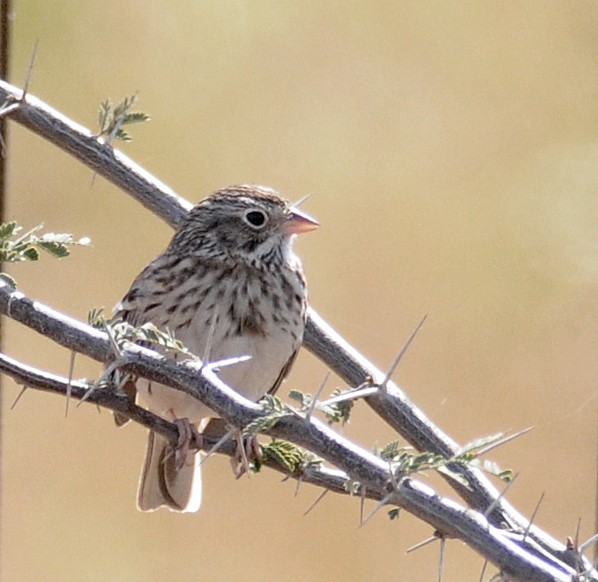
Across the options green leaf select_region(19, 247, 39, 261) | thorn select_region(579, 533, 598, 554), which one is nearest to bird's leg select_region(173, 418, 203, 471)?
green leaf select_region(19, 247, 39, 261)

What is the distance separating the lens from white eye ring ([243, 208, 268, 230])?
3807 mm

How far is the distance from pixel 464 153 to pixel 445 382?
3.88ft

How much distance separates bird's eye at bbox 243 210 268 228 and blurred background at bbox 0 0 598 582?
1375 millimetres

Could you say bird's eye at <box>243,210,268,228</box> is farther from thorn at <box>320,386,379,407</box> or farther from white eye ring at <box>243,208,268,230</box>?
thorn at <box>320,386,379,407</box>

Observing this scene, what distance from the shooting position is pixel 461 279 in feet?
18.2

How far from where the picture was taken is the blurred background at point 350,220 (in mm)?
5273

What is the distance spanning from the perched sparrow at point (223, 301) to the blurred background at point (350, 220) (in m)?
1.30

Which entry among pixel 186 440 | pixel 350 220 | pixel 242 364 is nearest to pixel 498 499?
pixel 186 440

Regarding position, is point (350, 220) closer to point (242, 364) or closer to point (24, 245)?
point (242, 364)

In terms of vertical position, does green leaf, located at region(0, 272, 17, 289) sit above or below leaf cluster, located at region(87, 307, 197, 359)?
below

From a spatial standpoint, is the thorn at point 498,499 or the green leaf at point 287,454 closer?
the thorn at point 498,499

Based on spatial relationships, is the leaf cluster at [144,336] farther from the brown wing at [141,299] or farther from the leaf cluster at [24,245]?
the brown wing at [141,299]

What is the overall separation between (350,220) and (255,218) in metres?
1.79

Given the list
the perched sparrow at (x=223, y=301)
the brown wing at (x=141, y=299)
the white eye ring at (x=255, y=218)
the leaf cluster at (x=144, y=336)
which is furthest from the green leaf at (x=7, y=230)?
the white eye ring at (x=255, y=218)
